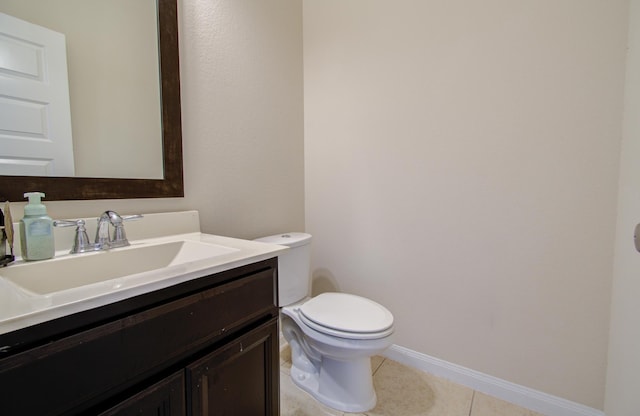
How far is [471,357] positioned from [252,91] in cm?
180

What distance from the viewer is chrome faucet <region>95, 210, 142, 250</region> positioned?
88 cm

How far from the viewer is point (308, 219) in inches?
75.6

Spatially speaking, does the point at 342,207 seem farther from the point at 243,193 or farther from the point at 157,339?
the point at 157,339

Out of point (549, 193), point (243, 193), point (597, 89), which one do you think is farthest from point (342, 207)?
point (597, 89)

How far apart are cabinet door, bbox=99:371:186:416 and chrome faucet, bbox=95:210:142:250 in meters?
0.50

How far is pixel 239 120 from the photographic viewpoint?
1419 mm

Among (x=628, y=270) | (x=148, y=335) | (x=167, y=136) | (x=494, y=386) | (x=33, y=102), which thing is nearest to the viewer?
(x=148, y=335)

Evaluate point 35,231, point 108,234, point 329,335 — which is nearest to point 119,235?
point 108,234

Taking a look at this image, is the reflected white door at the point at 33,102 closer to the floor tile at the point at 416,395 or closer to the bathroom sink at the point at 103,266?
the bathroom sink at the point at 103,266

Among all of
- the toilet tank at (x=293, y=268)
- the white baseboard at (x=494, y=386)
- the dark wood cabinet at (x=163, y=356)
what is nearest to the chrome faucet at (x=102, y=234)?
the dark wood cabinet at (x=163, y=356)

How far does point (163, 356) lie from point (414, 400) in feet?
4.08

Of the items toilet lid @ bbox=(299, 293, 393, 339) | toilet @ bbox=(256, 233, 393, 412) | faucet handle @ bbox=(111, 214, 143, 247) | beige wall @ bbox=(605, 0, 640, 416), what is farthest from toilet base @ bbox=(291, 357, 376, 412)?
faucet handle @ bbox=(111, 214, 143, 247)

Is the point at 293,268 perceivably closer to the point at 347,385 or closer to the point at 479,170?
the point at 347,385

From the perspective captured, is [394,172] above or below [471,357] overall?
above
